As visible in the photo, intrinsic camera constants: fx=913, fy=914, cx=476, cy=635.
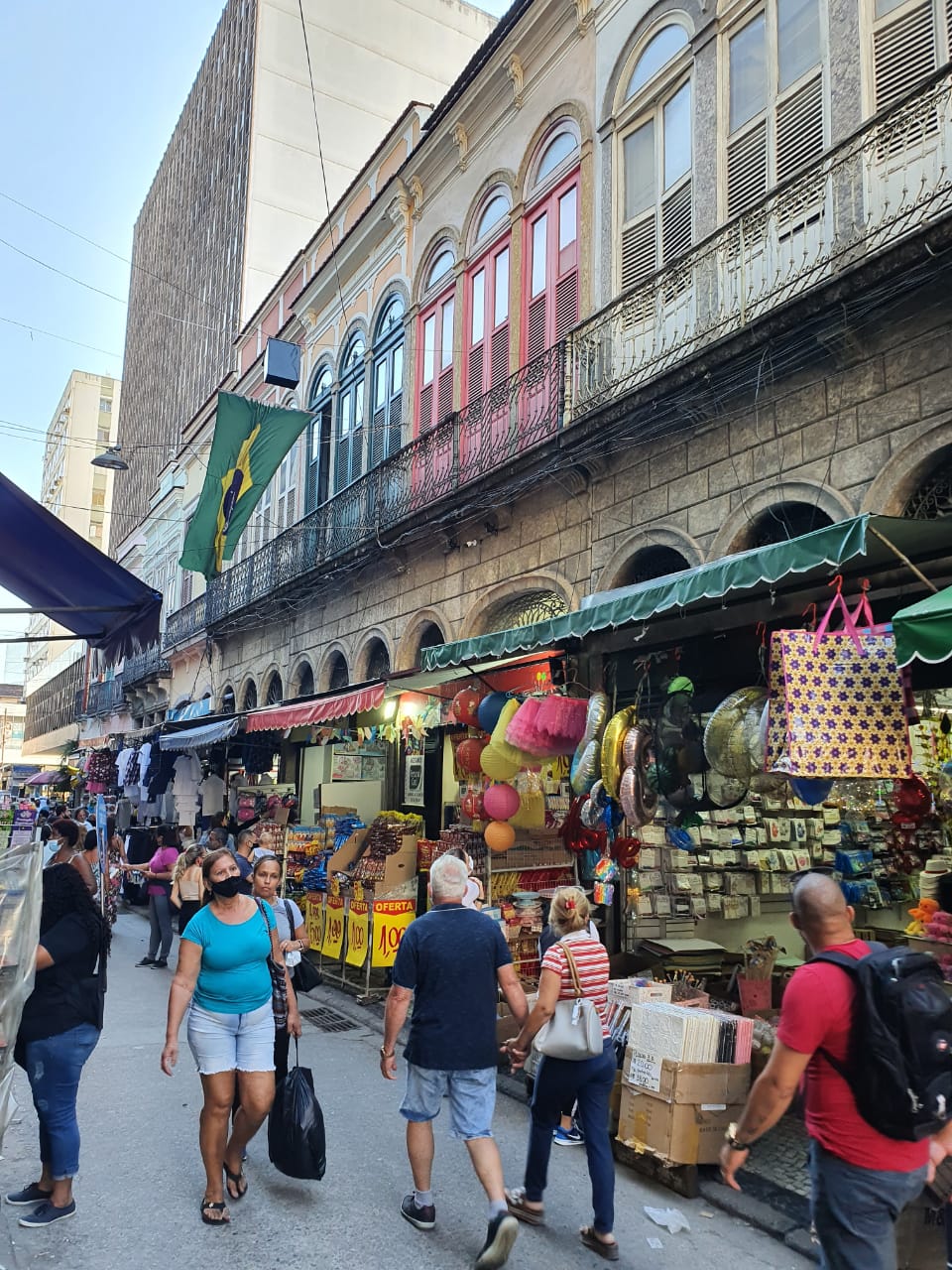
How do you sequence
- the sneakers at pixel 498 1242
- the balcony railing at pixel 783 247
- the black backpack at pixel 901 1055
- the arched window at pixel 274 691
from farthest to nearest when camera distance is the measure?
the arched window at pixel 274 691, the balcony railing at pixel 783 247, the sneakers at pixel 498 1242, the black backpack at pixel 901 1055

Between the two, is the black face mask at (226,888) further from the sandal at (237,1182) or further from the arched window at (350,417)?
the arched window at (350,417)

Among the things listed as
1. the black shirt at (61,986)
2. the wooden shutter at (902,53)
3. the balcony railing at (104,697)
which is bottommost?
the black shirt at (61,986)

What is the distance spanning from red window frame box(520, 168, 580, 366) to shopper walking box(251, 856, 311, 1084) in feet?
27.7

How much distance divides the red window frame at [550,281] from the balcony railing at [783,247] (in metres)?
1.08

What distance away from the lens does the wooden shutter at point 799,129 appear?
8531mm

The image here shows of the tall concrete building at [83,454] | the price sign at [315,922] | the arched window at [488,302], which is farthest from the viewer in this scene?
the tall concrete building at [83,454]

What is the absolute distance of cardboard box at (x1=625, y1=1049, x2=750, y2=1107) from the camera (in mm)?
5168

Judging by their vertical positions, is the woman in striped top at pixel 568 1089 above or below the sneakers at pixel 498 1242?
above

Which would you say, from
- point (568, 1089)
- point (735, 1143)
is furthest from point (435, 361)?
point (735, 1143)

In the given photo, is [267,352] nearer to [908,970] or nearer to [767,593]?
[767,593]

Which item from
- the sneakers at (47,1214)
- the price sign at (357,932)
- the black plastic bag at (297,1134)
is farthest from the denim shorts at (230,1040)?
the price sign at (357,932)

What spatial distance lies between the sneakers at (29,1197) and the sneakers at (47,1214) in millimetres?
64

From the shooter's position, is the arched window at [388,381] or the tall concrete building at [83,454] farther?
the tall concrete building at [83,454]

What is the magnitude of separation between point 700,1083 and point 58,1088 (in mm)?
3423
